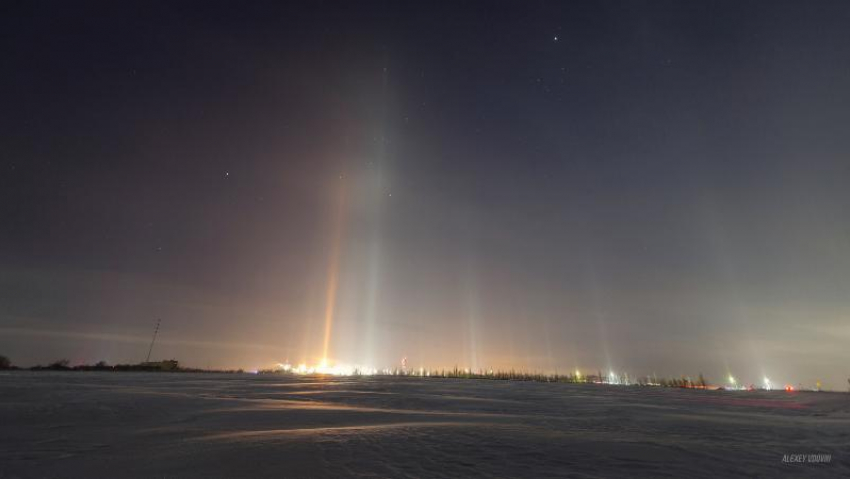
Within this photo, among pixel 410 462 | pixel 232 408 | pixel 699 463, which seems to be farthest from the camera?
pixel 232 408

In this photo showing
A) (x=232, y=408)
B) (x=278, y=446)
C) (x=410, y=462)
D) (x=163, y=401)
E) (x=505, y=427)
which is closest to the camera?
(x=410, y=462)

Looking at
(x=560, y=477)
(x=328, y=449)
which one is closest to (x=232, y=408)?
(x=328, y=449)

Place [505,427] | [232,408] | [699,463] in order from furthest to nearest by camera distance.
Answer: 1. [232,408]
2. [505,427]
3. [699,463]

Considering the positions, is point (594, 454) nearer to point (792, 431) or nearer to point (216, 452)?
point (216, 452)

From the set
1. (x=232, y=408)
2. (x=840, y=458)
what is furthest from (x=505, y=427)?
(x=232, y=408)

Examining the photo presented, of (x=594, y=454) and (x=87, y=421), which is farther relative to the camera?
(x=87, y=421)

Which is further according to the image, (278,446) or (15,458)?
(278,446)

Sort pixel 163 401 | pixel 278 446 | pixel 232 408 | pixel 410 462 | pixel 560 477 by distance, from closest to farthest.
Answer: pixel 560 477, pixel 410 462, pixel 278 446, pixel 232 408, pixel 163 401

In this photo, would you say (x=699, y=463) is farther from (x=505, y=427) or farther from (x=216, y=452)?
(x=216, y=452)
